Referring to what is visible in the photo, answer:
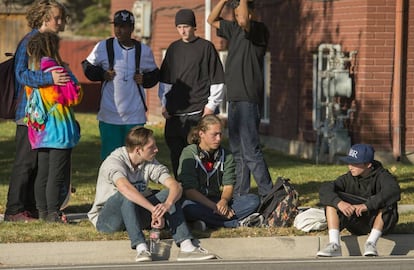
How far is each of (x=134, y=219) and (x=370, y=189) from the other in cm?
208

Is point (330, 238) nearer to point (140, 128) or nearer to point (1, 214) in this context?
point (140, 128)

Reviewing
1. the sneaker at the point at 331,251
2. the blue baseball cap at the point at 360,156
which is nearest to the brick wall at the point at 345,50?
the blue baseball cap at the point at 360,156

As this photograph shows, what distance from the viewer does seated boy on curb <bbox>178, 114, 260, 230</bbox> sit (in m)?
10.6

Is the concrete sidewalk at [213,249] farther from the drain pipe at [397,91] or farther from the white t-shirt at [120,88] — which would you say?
the drain pipe at [397,91]

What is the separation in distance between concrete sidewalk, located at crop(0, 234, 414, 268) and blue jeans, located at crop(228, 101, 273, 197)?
1604 mm

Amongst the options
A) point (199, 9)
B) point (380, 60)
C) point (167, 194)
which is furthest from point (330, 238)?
point (199, 9)

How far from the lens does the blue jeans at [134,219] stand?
384 inches

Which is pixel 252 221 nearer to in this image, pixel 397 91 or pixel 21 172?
pixel 21 172

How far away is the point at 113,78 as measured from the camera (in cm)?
1162

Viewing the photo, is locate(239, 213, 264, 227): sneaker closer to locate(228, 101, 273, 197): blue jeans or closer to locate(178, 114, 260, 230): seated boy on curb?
locate(178, 114, 260, 230): seated boy on curb

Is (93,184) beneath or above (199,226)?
beneath

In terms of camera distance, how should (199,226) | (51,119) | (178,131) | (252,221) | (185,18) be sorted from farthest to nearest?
(178,131), (185,18), (51,119), (252,221), (199,226)

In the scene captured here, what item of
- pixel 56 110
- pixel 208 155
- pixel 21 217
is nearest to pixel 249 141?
pixel 208 155

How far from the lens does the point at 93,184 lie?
15.2 metres
